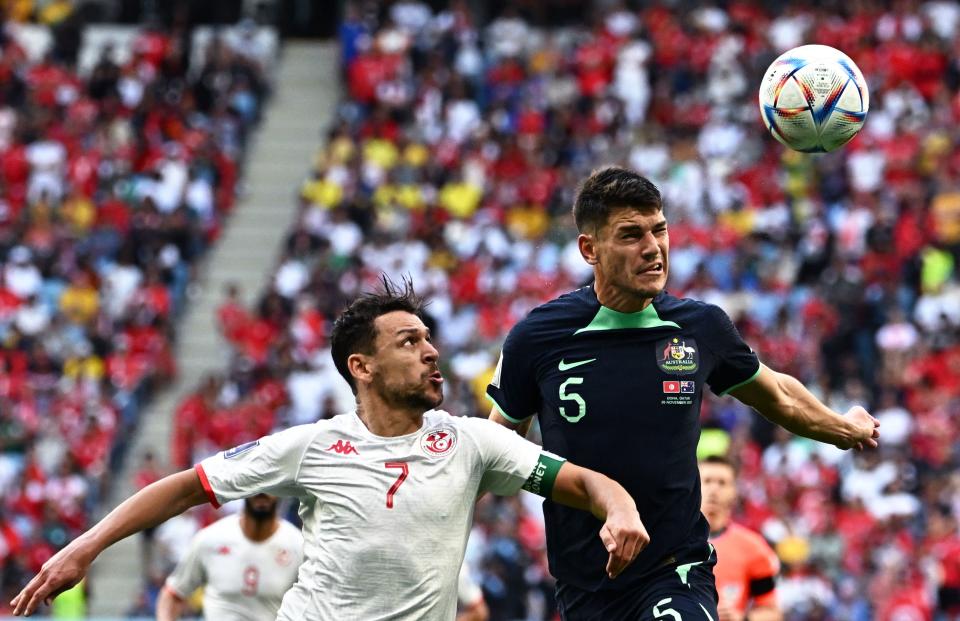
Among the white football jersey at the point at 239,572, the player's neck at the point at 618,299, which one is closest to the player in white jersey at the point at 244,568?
the white football jersey at the point at 239,572

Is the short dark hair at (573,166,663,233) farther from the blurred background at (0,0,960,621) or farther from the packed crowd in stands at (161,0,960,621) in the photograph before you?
the blurred background at (0,0,960,621)

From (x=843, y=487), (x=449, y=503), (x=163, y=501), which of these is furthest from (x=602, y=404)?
(x=843, y=487)

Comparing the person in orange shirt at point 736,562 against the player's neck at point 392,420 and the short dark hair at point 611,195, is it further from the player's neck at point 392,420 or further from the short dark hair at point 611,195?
the player's neck at point 392,420

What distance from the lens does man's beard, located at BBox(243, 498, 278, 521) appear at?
979 centimetres

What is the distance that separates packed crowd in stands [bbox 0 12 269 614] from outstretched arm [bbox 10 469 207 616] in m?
12.7

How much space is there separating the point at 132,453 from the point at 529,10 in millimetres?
9489

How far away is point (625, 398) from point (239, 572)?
3969 mm

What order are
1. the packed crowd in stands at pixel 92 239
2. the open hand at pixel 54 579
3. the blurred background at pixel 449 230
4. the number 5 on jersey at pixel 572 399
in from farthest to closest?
1. the packed crowd in stands at pixel 92 239
2. the blurred background at pixel 449 230
3. the number 5 on jersey at pixel 572 399
4. the open hand at pixel 54 579

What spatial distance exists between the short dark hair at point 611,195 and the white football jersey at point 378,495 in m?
0.88

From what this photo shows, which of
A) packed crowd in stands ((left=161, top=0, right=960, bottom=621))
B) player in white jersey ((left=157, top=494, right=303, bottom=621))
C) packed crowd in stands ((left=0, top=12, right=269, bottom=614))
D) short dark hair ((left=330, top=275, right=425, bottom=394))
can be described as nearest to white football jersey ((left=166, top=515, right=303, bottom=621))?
player in white jersey ((left=157, top=494, right=303, bottom=621))

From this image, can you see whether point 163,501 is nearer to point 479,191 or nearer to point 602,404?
point 602,404

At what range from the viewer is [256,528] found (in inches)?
389

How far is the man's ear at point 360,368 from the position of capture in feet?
21.2

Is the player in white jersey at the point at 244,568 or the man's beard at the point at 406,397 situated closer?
the man's beard at the point at 406,397
